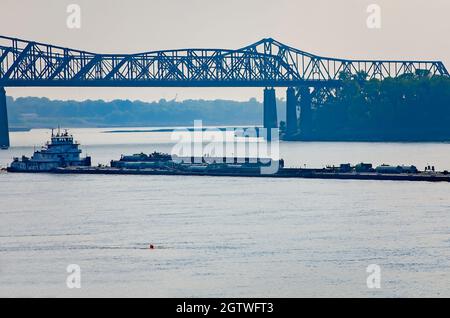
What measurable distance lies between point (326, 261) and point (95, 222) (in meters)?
20.6

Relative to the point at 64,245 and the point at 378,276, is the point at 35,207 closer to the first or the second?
the point at 64,245

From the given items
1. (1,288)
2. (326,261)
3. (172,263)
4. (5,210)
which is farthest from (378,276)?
(5,210)

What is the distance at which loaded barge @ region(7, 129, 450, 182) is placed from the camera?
384ft

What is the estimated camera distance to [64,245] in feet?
244

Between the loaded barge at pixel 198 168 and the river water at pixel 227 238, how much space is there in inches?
115

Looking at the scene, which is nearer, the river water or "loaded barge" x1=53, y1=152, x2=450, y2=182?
the river water

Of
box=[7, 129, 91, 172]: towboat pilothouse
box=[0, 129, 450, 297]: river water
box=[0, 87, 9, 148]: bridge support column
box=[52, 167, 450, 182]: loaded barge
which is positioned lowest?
box=[0, 129, 450, 297]: river water

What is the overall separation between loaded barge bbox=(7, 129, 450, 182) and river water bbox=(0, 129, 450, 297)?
2.93m

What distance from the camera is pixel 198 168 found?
130625 mm

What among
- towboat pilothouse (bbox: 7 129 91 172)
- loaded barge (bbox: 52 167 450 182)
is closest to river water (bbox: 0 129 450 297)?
loaded barge (bbox: 52 167 450 182)

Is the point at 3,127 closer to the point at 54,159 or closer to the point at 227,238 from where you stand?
the point at 54,159

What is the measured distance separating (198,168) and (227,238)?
2156 inches

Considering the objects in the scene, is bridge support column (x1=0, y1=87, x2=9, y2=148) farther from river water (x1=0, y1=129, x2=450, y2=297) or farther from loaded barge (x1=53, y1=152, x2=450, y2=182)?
river water (x1=0, y1=129, x2=450, y2=297)

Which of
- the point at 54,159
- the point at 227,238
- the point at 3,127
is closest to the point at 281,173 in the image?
the point at 54,159
